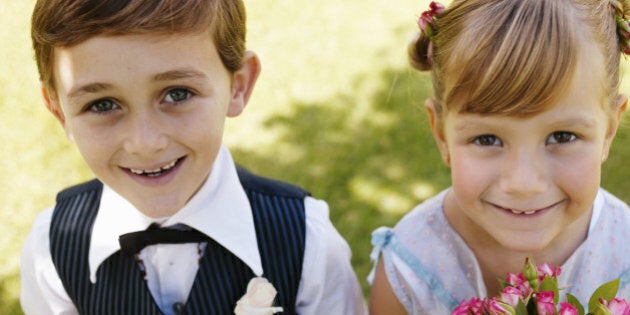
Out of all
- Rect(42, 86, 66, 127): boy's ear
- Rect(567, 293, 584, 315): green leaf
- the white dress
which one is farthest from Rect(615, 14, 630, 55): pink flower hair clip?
Rect(42, 86, 66, 127): boy's ear

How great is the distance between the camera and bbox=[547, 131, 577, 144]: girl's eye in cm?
190

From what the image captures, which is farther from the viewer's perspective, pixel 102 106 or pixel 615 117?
pixel 615 117

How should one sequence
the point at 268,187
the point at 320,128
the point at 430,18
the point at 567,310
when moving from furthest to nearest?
1. the point at 320,128
2. the point at 268,187
3. the point at 430,18
4. the point at 567,310

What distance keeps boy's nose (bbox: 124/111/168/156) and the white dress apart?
0.90 m

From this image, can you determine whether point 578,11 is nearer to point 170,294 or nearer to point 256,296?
point 256,296

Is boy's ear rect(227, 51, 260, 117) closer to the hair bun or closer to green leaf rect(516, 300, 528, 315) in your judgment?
the hair bun

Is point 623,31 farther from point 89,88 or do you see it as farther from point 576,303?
point 89,88

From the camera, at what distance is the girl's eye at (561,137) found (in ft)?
6.22

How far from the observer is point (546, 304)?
1.62 m

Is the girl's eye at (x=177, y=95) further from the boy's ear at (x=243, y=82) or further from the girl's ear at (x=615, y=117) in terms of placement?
the girl's ear at (x=615, y=117)

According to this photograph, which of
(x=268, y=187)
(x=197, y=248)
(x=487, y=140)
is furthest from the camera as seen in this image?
(x=268, y=187)

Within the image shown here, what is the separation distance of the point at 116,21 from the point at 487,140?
98 centimetres

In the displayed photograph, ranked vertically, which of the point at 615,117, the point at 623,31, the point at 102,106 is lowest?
the point at 615,117

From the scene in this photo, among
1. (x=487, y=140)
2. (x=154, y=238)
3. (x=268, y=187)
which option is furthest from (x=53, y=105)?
(x=487, y=140)
